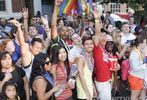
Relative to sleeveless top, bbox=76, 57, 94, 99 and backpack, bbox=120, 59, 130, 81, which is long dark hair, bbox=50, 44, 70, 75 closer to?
sleeveless top, bbox=76, 57, 94, 99

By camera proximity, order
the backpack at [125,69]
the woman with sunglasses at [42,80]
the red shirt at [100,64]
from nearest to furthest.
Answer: the woman with sunglasses at [42,80] → the red shirt at [100,64] → the backpack at [125,69]

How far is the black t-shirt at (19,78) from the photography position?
207 inches

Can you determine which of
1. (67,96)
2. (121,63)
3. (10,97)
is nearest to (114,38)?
(121,63)

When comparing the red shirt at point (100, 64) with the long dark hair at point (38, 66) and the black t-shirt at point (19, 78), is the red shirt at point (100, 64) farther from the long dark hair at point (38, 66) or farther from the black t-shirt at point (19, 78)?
the long dark hair at point (38, 66)

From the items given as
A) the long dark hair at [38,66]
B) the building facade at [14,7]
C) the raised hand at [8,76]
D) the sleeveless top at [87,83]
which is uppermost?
the building facade at [14,7]

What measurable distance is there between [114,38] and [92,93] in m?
2.15

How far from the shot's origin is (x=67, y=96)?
17.6ft

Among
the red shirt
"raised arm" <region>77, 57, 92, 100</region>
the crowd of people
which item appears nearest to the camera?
the crowd of people

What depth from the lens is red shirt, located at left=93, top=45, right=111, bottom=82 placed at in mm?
6078

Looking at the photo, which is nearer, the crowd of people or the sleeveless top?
the crowd of people

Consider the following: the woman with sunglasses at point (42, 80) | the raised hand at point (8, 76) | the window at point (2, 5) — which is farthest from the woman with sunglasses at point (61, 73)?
the window at point (2, 5)

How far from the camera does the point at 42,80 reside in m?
4.78

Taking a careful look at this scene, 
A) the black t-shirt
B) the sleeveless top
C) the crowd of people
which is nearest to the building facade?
the crowd of people

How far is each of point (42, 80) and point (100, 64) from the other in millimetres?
1533
